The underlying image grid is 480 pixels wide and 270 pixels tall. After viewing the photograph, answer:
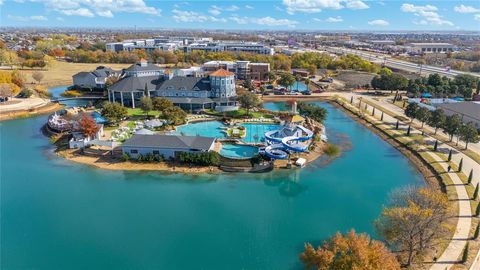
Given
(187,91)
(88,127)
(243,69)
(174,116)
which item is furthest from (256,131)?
(243,69)

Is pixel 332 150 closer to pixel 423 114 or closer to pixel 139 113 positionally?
pixel 423 114

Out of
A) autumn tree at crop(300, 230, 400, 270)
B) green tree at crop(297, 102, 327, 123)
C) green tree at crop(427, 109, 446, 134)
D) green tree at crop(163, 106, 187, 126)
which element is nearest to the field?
green tree at crop(163, 106, 187, 126)

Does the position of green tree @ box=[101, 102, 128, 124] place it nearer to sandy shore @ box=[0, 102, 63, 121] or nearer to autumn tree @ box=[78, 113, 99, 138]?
autumn tree @ box=[78, 113, 99, 138]

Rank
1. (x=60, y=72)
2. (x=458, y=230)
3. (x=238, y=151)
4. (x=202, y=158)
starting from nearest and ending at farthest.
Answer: (x=458, y=230)
(x=202, y=158)
(x=238, y=151)
(x=60, y=72)

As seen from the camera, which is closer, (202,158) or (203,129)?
(202,158)

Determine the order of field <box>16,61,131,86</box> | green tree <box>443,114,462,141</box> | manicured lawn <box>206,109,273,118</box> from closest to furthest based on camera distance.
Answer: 1. green tree <box>443,114,462,141</box>
2. manicured lawn <box>206,109,273,118</box>
3. field <box>16,61,131,86</box>

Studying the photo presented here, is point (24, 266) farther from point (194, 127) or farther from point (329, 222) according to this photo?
point (194, 127)

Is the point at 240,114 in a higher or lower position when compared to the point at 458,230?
higher
